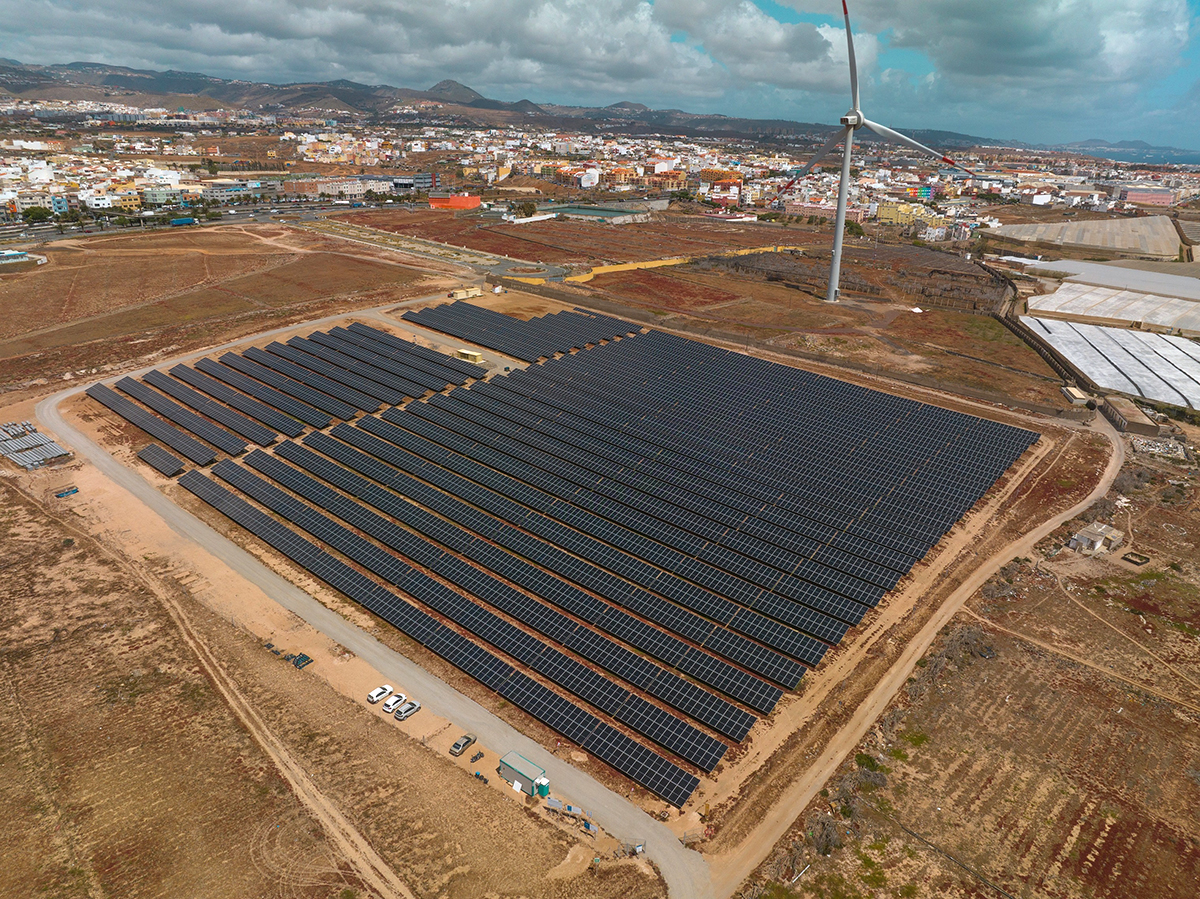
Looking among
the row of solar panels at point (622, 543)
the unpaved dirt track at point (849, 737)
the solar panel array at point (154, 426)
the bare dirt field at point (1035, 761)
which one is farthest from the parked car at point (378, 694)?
the solar panel array at point (154, 426)

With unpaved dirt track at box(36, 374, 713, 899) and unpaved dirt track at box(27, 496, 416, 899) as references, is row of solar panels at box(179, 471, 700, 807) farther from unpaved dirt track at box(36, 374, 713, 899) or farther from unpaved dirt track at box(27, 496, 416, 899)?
unpaved dirt track at box(27, 496, 416, 899)

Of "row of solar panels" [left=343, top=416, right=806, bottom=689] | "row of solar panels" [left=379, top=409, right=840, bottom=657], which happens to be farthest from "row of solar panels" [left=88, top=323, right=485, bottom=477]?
"row of solar panels" [left=343, top=416, right=806, bottom=689]

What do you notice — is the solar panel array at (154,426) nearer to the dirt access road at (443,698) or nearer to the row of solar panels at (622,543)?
the dirt access road at (443,698)

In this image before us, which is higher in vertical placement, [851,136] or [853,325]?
[851,136]

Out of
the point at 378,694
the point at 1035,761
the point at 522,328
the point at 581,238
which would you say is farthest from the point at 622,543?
the point at 581,238

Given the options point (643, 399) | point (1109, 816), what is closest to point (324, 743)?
point (1109, 816)

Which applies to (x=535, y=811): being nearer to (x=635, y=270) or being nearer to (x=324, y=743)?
(x=324, y=743)

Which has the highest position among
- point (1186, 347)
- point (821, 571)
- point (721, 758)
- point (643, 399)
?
point (1186, 347)

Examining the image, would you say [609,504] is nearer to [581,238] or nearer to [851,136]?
[851,136]
